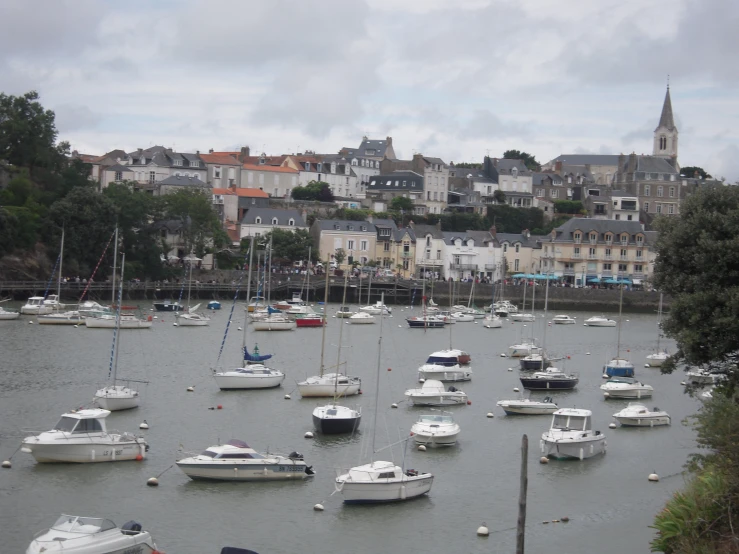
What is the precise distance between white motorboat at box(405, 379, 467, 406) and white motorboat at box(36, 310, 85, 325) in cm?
3101

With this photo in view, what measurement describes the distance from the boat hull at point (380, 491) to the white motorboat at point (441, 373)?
20.0 meters

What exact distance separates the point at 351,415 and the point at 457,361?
→ 16.0m

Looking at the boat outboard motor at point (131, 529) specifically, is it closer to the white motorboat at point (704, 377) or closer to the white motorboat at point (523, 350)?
the white motorboat at point (704, 377)

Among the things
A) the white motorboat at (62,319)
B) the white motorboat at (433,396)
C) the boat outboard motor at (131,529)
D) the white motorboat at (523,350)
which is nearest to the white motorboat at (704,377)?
the white motorboat at (433,396)

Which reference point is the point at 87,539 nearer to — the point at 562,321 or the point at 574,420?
Result: the point at 574,420

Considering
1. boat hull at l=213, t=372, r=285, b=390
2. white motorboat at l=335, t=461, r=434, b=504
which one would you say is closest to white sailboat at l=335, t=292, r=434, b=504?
white motorboat at l=335, t=461, r=434, b=504

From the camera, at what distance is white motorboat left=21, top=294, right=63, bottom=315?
226ft

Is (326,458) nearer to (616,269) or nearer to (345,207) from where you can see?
(616,269)

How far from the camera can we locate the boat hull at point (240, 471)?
27.6 m

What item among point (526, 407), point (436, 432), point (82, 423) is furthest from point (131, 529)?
point (526, 407)

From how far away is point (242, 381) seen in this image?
42375mm

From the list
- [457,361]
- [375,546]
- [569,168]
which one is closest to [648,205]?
[569,168]

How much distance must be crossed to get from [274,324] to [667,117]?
9580 centimetres

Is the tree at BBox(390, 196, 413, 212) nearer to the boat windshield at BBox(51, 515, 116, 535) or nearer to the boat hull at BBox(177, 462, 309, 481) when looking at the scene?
the boat hull at BBox(177, 462, 309, 481)
